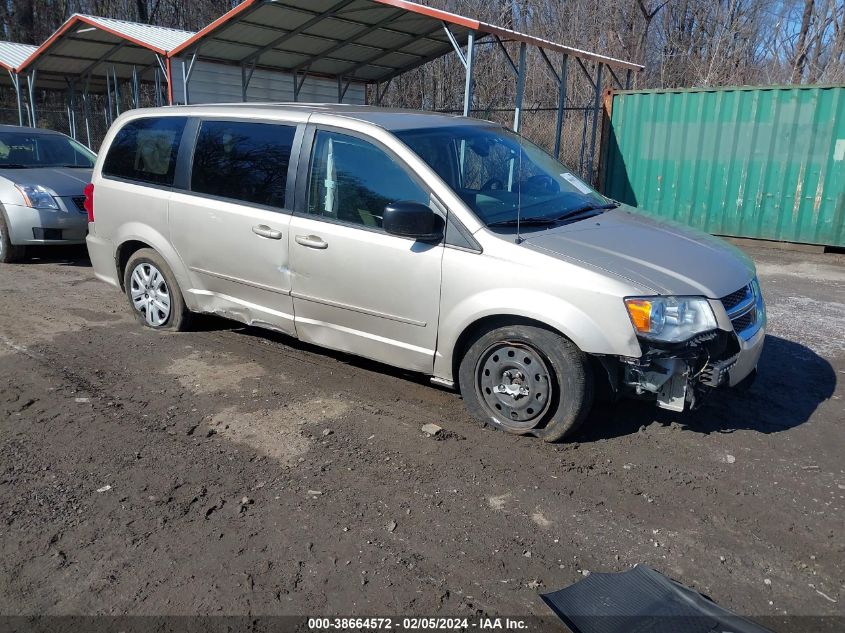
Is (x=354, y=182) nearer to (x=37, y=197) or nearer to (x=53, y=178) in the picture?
(x=37, y=197)

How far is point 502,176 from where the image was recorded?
494cm

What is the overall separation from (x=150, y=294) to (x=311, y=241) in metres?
2.17

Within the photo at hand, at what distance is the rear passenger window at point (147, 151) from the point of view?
568 centimetres

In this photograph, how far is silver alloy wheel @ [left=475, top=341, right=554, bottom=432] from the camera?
159 inches

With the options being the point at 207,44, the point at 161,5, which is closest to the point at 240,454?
the point at 207,44

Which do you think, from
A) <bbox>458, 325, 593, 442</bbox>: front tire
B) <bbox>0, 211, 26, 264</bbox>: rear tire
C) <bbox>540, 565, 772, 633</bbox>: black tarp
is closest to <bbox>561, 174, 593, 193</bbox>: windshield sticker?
<bbox>458, 325, 593, 442</bbox>: front tire

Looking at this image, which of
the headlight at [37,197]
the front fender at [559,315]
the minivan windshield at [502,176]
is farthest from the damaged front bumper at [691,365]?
the headlight at [37,197]

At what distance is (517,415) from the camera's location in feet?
13.8

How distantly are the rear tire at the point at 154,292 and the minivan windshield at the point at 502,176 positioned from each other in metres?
2.56

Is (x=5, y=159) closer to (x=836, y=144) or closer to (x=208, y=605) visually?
(x=208, y=605)

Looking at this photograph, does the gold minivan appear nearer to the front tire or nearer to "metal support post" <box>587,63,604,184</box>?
the front tire

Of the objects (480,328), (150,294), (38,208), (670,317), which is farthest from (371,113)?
(38,208)

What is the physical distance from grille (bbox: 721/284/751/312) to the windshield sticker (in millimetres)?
1476

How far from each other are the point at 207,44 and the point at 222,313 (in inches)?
384
